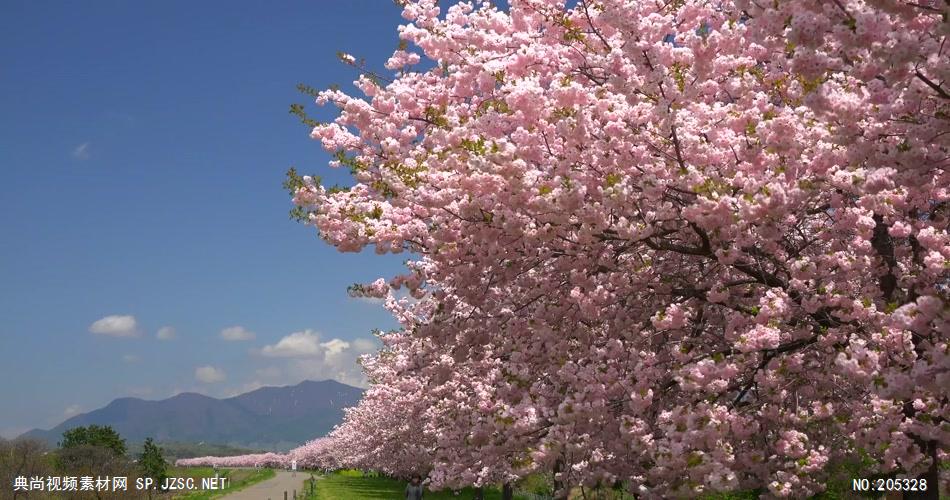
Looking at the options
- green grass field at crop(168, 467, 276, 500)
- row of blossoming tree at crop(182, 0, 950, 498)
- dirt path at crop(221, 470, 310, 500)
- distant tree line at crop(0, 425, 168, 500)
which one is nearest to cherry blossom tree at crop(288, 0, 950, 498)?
row of blossoming tree at crop(182, 0, 950, 498)

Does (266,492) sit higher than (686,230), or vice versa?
(686,230)

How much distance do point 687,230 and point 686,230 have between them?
1 cm

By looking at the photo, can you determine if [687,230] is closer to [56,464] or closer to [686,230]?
[686,230]

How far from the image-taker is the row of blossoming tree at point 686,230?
7.27 m

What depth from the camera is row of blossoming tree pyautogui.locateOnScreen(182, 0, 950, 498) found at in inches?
286

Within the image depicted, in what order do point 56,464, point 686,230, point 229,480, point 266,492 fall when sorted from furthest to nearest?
point 229,480 < point 266,492 < point 56,464 < point 686,230

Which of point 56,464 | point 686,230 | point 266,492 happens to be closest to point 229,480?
point 266,492

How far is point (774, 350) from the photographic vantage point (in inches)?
383

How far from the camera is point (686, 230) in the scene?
32.1 feet

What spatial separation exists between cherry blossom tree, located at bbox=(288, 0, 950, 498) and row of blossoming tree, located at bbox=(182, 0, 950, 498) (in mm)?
41

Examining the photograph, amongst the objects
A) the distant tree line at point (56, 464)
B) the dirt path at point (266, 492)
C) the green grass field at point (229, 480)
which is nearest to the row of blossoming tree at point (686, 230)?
the distant tree line at point (56, 464)

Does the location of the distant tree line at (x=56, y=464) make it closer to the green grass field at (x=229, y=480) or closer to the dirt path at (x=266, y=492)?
the dirt path at (x=266, y=492)

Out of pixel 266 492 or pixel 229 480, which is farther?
pixel 229 480

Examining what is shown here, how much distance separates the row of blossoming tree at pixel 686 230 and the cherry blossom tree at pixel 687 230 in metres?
0.04
